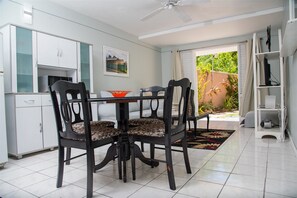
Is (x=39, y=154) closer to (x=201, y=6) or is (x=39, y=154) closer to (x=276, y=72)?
(x=201, y=6)

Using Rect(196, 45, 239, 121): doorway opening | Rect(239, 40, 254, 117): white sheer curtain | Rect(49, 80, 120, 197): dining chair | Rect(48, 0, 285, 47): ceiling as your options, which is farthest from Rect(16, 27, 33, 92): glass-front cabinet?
Rect(196, 45, 239, 121): doorway opening

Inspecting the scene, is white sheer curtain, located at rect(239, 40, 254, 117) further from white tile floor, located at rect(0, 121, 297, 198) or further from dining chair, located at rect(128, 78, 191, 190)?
dining chair, located at rect(128, 78, 191, 190)

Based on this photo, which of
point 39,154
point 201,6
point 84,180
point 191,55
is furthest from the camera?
point 191,55

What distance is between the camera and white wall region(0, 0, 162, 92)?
289cm

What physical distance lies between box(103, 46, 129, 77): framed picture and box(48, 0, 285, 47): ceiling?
0.59 meters

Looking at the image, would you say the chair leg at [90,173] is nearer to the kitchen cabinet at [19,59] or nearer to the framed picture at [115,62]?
A: the kitchen cabinet at [19,59]

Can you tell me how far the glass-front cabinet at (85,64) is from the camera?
3399mm

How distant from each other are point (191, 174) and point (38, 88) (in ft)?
8.02

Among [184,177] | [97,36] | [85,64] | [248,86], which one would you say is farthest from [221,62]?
[184,177]

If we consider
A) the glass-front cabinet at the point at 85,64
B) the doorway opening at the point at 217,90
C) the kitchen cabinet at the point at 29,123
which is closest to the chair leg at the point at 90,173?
the kitchen cabinet at the point at 29,123

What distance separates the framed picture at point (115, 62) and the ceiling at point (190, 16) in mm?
589

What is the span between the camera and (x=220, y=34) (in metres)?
5.19

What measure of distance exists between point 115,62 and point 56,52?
1727 mm

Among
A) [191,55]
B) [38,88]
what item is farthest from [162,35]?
[38,88]
